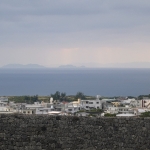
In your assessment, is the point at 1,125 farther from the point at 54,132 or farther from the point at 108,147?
the point at 108,147

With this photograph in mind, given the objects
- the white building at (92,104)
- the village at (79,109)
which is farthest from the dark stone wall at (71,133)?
the white building at (92,104)

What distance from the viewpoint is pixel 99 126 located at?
9172 mm

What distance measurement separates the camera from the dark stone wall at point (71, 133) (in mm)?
9023

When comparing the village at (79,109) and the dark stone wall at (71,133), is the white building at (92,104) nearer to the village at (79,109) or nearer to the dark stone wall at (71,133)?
the village at (79,109)

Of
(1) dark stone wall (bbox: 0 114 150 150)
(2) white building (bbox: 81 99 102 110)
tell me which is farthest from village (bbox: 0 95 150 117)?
(1) dark stone wall (bbox: 0 114 150 150)

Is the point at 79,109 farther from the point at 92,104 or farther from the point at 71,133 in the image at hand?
the point at 71,133

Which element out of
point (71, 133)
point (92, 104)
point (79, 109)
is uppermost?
point (92, 104)

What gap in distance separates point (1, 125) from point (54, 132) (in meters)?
1.03

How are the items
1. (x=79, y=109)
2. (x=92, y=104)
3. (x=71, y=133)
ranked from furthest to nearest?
1. (x=92, y=104)
2. (x=79, y=109)
3. (x=71, y=133)

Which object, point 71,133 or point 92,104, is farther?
point 92,104

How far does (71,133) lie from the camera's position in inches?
361

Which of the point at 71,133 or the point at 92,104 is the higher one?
the point at 92,104

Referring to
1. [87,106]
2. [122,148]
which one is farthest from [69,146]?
[87,106]

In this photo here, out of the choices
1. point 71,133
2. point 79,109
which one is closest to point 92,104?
point 79,109
